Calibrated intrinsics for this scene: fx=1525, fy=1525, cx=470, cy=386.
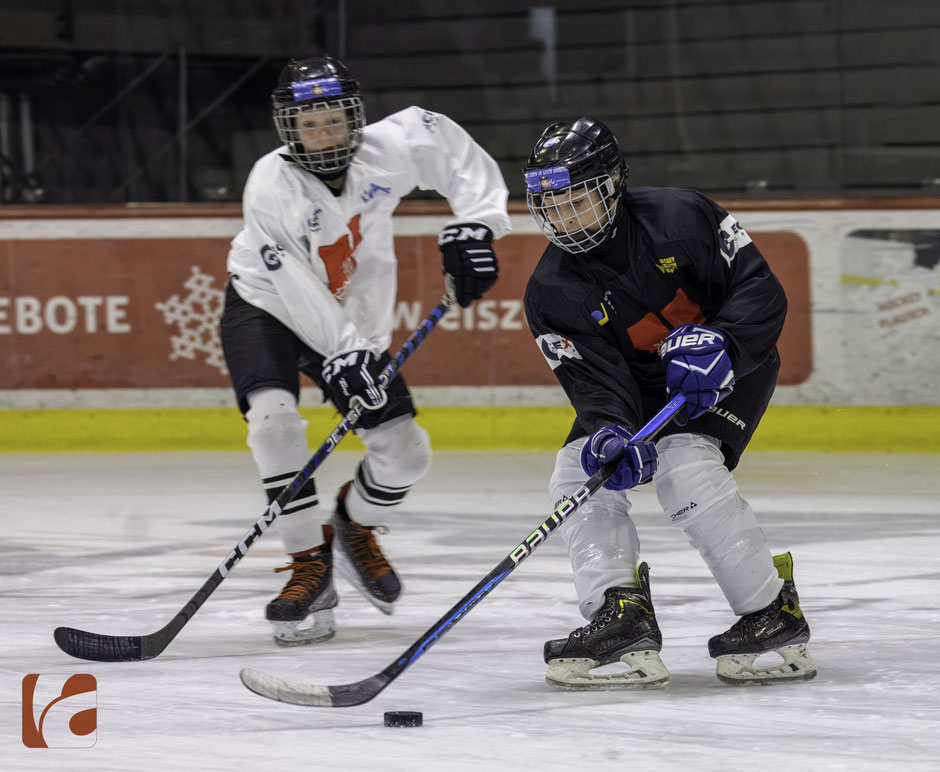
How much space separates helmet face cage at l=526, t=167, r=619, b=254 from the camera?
2.39 metres

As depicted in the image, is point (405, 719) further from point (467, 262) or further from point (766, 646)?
point (467, 262)

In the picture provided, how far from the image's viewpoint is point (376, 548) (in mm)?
3053

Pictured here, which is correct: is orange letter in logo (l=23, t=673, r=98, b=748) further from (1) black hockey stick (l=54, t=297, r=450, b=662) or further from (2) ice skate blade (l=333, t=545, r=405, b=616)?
(2) ice skate blade (l=333, t=545, r=405, b=616)

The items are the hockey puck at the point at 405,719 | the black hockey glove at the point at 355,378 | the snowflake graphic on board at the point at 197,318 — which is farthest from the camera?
the snowflake graphic on board at the point at 197,318

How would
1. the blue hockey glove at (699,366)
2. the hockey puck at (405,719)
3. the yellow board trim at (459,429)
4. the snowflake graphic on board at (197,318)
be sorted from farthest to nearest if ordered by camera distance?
the snowflake graphic on board at (197,318), the yellow board trim at (459,429), the blue hockey glove at (699,366), the hockey puck at (405,719)

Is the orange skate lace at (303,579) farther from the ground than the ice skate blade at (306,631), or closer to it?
farther from the ground

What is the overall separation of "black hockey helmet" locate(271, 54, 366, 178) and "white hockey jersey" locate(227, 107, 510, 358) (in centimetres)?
7

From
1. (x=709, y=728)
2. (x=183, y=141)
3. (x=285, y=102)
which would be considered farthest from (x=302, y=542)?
(x=183, y=141)

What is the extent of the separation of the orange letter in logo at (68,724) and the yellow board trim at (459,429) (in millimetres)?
3544

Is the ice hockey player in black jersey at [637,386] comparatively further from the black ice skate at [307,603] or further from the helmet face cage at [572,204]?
the black ice skate at [307,603]

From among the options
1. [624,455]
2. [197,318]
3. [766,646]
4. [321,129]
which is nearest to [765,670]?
[766,646]

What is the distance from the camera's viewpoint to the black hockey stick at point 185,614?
2619 millimetres

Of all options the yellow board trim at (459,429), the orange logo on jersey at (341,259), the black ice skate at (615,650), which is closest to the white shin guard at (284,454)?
the orange logo on jersey at (341,259)

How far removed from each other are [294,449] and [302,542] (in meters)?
0.18
